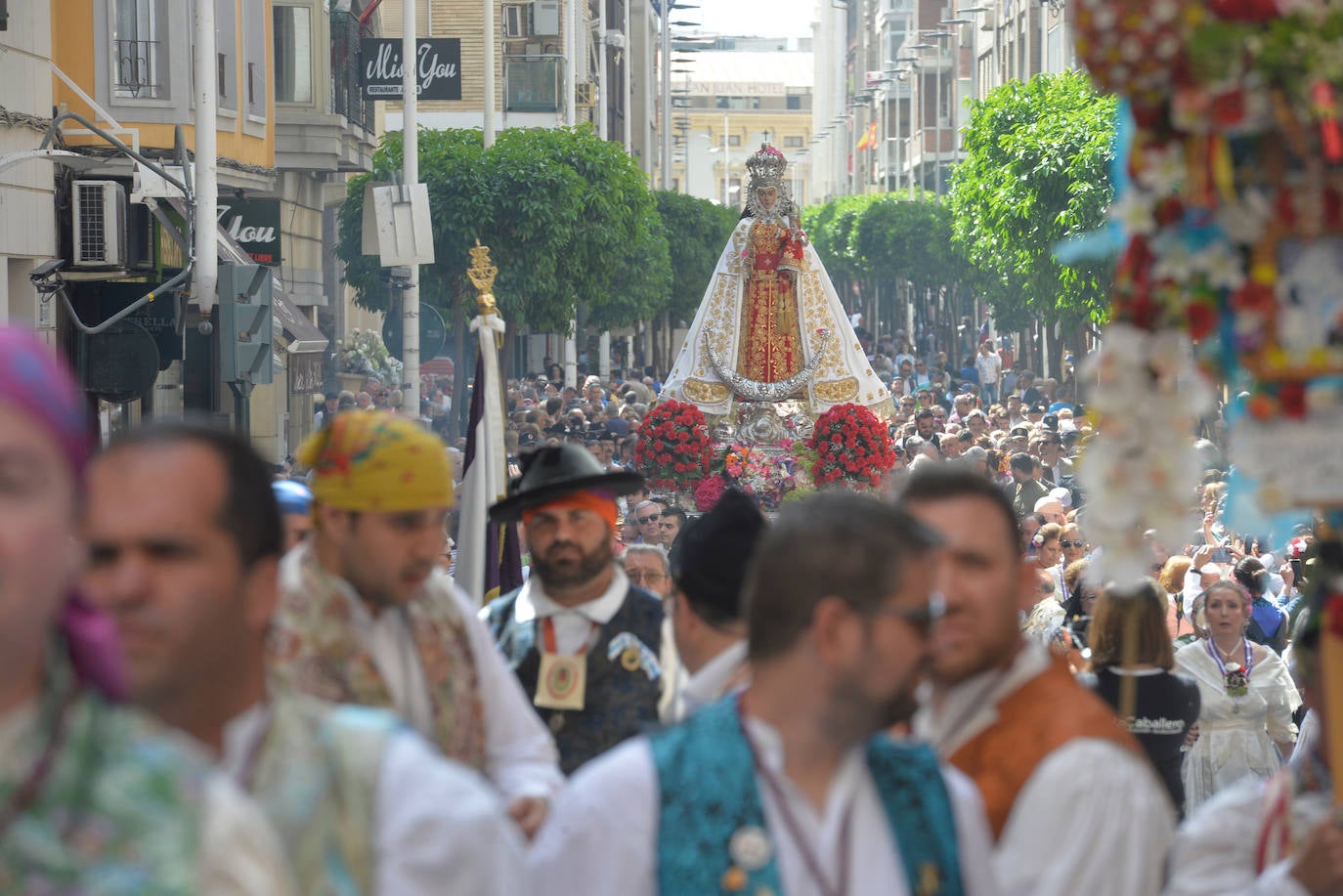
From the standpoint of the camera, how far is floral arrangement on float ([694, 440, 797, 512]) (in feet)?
51.8

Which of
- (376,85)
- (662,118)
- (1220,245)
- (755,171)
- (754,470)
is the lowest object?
(754,470)

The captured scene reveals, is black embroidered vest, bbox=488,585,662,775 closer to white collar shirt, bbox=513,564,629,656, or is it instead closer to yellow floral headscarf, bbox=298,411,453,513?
white collar shirt, bbox=513,564,629,656

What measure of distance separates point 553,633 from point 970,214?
116 feet

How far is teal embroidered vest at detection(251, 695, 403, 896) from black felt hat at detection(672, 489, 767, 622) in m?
2.21

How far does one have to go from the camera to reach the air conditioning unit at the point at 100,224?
1709cm

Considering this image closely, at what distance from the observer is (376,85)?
96.4 feet

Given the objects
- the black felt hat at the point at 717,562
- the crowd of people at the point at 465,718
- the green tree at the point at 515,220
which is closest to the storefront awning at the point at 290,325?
the green tree at the point at 515,220

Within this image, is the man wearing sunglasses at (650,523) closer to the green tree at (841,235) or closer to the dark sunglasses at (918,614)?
the dark sunglasses at (918,614)

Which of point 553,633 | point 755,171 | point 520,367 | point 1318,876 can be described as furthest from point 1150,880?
point 520,367

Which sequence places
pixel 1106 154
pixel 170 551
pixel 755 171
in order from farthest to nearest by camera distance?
pixel 1106 154
pixel 755 171
pixel 170 551

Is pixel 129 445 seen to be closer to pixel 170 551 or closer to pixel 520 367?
pixel 170 551

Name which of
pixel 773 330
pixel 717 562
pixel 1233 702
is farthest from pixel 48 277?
pixel 717 562

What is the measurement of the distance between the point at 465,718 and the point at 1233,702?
5.39 m

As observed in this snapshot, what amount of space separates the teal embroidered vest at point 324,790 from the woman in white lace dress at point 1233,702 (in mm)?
6272
